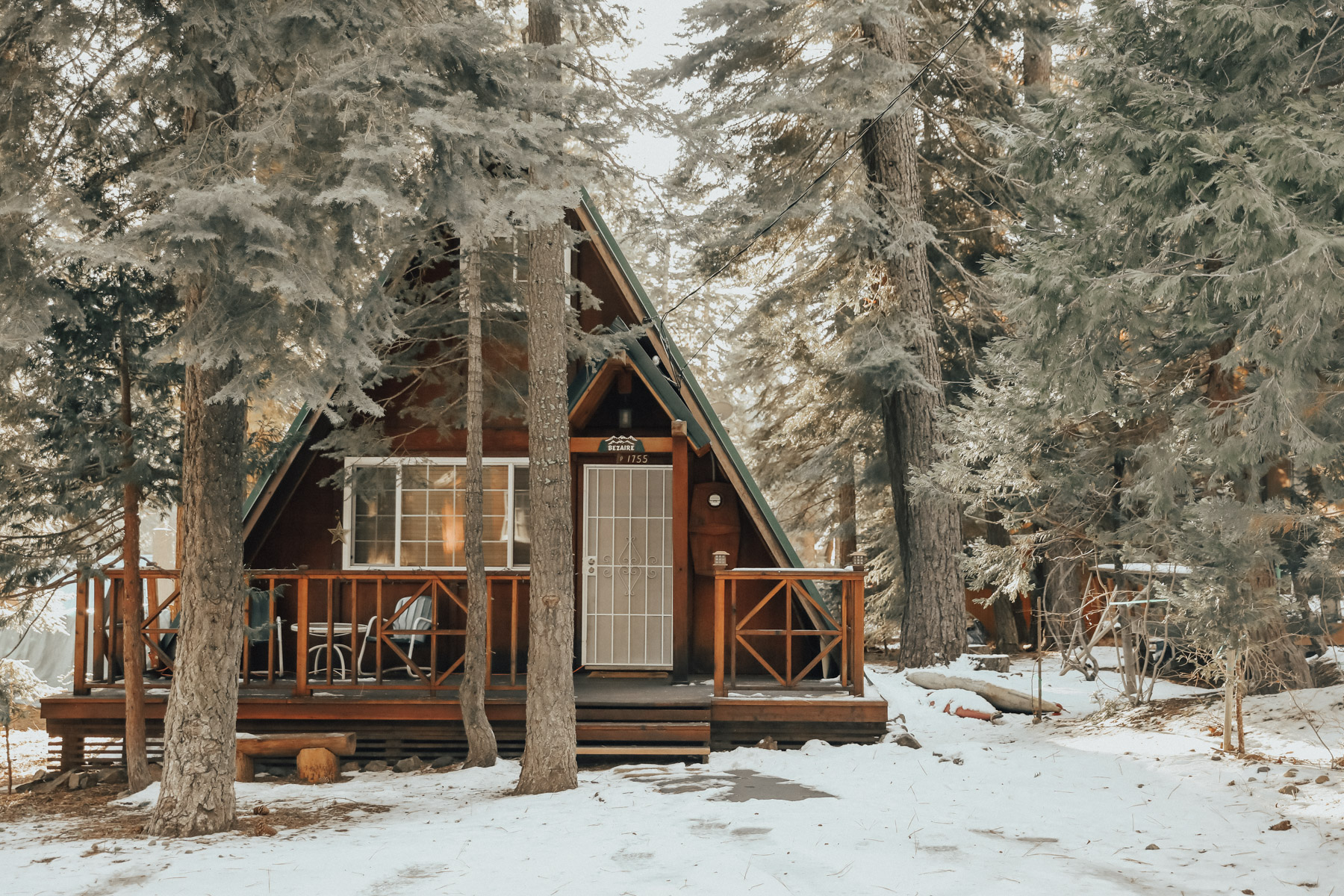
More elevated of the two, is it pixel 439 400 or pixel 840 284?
pixel 840 284

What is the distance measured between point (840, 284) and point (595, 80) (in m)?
7.05

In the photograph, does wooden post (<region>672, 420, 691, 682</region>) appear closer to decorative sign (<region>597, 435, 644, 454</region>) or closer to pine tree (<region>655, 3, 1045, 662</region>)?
decorative sign (<region>597, 435, 644, 454</region>)

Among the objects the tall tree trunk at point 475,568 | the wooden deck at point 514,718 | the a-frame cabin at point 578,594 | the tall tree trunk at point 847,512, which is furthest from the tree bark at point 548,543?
the tall tree trunk at point 847,512

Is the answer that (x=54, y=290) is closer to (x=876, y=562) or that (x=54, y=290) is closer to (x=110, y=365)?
(x=110, y=365)

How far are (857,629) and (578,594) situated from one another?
2.98 m

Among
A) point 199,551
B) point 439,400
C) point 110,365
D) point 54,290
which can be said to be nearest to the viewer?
point 54,290

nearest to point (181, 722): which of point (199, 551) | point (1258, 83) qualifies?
point (199, 551)

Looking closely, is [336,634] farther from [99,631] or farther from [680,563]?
[680,563]

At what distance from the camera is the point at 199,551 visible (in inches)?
239

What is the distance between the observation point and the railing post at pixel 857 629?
8.29m

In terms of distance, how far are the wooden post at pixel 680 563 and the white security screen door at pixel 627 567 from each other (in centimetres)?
53

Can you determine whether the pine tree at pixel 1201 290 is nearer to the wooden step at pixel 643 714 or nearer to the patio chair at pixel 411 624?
the wooden step at pixel 643 714

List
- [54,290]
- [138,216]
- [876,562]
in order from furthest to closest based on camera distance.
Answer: [876,562] → [138,216] → [54,290]

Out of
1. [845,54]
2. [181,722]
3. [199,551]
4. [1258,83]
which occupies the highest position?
[845,54]
